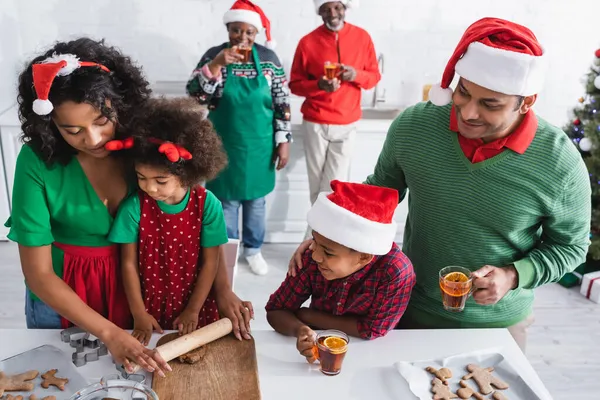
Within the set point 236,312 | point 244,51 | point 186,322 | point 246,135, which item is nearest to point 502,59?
point 236,312

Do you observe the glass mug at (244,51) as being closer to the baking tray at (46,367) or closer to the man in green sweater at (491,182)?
the man in green sweater at (491,182)

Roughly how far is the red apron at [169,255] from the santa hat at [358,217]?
1.24 ft

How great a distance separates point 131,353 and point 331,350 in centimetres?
51

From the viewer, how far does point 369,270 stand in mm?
1751

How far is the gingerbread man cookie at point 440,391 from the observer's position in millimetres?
1489

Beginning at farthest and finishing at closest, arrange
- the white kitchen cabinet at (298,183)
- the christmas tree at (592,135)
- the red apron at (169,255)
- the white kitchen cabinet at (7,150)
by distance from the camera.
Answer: the white kitchen cabinet at (298,183) → the white kitchen cabinet at (7,150) → the christmas tree at (592,135) → the red apron at (169,255)

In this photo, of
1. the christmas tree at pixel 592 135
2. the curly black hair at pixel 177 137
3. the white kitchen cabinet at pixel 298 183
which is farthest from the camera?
the white kitchen cabinet at pixel 298 183

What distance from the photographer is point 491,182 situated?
1720mm

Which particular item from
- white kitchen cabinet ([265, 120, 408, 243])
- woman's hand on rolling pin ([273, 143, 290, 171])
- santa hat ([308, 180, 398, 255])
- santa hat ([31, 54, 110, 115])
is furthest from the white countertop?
white kitchen cabinet ([265, 120, 408, 243])

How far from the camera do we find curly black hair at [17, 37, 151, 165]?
155cm

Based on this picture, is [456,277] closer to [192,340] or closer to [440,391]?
[440,391]

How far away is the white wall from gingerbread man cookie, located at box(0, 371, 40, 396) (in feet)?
10.1

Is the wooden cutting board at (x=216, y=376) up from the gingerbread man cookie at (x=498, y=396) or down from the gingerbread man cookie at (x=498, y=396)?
down

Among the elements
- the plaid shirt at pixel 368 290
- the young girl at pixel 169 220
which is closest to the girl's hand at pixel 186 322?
the young girl at pixel 169 220
